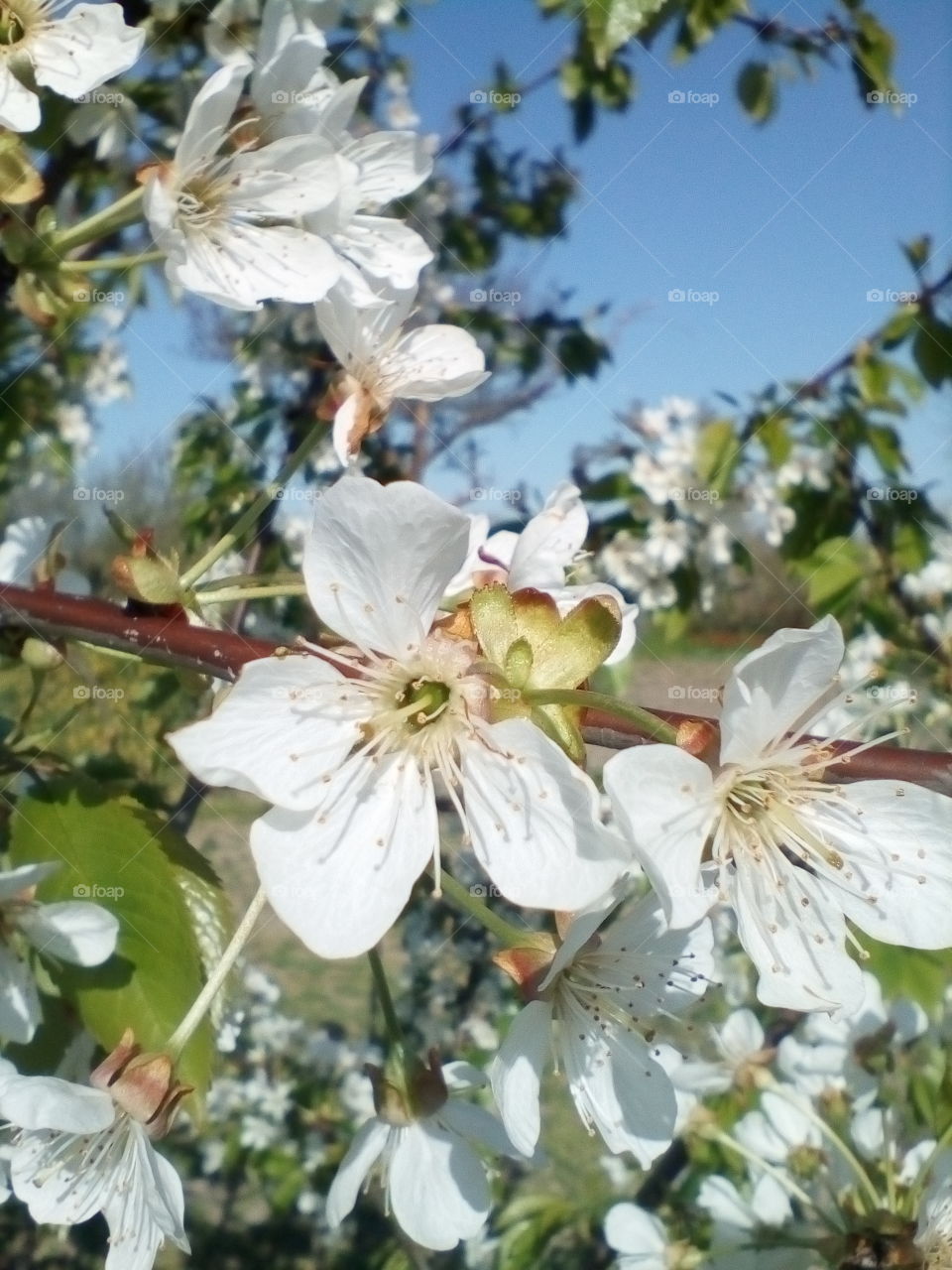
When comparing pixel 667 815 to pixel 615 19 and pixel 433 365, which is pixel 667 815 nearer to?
pixel 433 365

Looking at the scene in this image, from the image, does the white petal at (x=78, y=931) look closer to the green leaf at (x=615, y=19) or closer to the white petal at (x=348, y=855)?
the white petal at (x=348, y=855)

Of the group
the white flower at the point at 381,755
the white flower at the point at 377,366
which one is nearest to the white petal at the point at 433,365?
the white flower at the point at 377,366

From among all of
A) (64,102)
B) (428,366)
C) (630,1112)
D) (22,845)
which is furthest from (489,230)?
(630,1112)

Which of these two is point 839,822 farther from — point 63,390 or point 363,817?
point 63,390

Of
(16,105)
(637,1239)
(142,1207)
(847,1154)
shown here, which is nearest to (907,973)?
(847,1154)

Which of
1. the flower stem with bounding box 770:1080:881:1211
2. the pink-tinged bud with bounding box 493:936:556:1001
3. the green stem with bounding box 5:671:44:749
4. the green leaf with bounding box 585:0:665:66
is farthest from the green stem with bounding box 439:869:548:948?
the green leaf with bounding box 585:0:665:66
